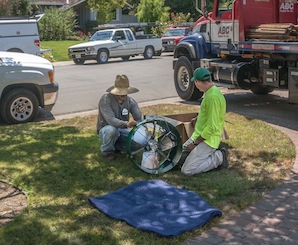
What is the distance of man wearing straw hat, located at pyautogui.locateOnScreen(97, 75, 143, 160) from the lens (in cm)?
640

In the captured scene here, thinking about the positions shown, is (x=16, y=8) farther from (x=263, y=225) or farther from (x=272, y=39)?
(x=263, y=225)

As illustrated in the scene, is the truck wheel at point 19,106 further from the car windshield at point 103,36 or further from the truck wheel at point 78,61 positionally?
the car windshield at point 103,36

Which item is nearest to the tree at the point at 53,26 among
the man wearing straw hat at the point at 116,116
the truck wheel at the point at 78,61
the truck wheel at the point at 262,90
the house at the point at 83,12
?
the house at the point at 83,12

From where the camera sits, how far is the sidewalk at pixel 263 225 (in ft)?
14.1

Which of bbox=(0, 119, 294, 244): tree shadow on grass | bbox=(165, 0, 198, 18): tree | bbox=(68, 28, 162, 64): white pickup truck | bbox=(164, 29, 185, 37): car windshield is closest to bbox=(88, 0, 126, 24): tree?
bbox=(164, 29, 185, 37): car windshield

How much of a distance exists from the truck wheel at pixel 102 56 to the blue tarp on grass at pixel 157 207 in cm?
1900

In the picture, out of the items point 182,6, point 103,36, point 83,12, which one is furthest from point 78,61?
point 182,6

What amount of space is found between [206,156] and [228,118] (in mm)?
3606

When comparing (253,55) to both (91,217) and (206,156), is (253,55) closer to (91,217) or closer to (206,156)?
(206,156)

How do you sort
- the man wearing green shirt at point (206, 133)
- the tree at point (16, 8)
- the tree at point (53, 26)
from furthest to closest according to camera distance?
the tree at point (53, 26), the tree at point (16, 8), the man wearing green shirt at point (206, 133)

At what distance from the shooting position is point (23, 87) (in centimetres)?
975

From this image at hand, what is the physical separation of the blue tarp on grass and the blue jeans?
3.51ft

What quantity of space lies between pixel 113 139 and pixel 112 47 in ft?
60.9

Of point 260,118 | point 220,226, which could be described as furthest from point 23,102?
point 220,226
